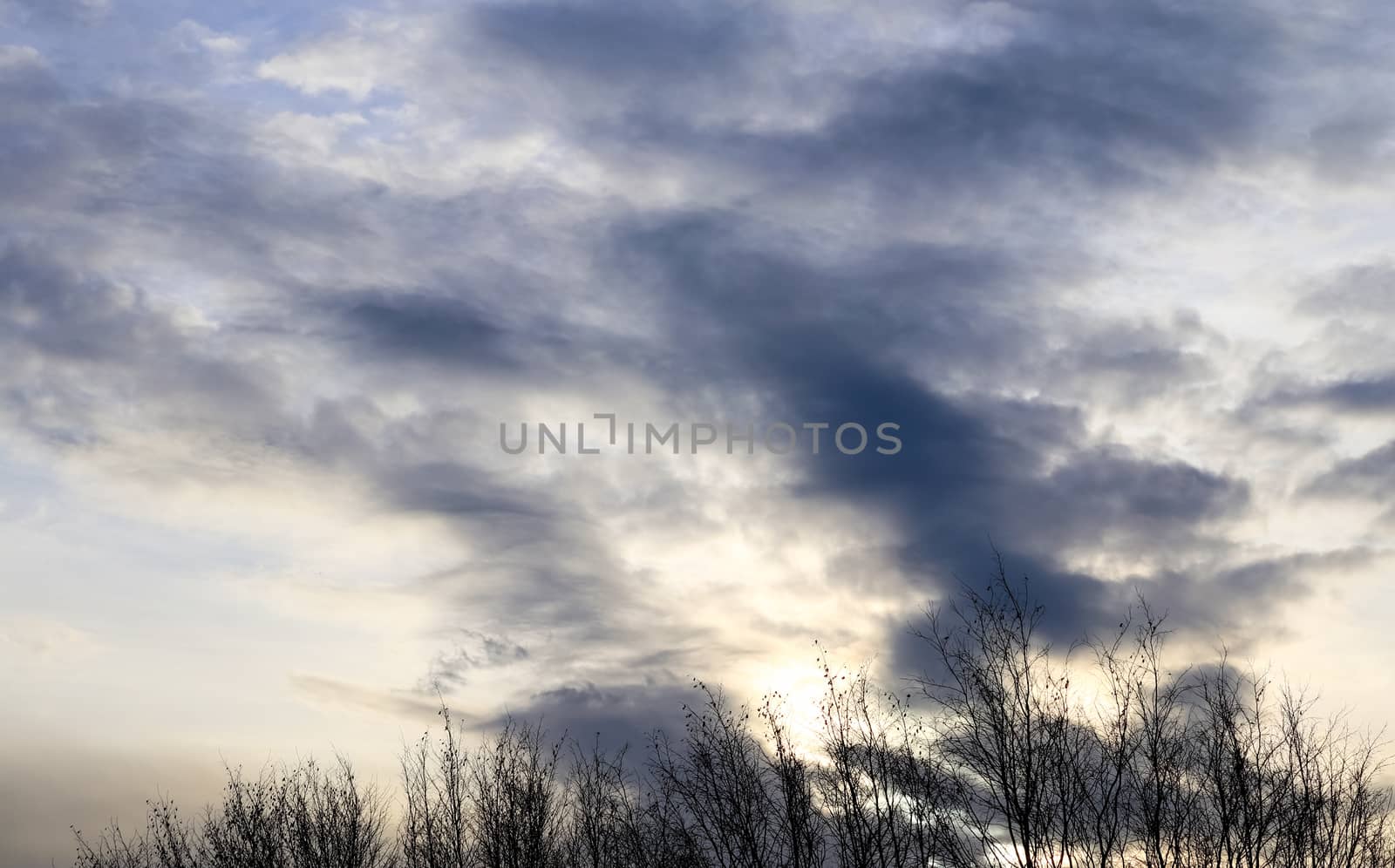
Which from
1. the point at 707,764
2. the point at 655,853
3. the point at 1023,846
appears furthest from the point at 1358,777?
the point at 655,853

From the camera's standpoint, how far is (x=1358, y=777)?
24.5 m

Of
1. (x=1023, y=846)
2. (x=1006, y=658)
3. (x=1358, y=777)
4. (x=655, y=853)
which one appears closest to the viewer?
(x=1023, y=846)

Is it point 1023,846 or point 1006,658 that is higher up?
point 1006,658

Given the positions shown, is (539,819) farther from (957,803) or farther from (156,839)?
(957,803)

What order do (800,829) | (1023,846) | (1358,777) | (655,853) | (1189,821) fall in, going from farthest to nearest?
(655,853) < (800,829) < (1358,777) < (1189,821) < (1023,846)

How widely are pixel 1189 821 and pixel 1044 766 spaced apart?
4758mm

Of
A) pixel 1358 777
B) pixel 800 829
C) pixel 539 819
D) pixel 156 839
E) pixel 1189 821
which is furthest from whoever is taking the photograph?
pixel 156 839

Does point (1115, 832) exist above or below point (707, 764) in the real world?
below

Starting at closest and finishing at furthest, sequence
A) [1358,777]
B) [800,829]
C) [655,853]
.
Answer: [1358,777] < [800,829] < [655,853]

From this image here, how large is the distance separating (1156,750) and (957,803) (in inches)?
156

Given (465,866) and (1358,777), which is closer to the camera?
(1358,777)

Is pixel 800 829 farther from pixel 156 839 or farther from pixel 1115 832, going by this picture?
pixel 156 839

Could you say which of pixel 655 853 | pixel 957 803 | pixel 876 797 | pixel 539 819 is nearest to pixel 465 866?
pixel 539 819

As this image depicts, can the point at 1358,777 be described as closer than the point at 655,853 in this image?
Yes
